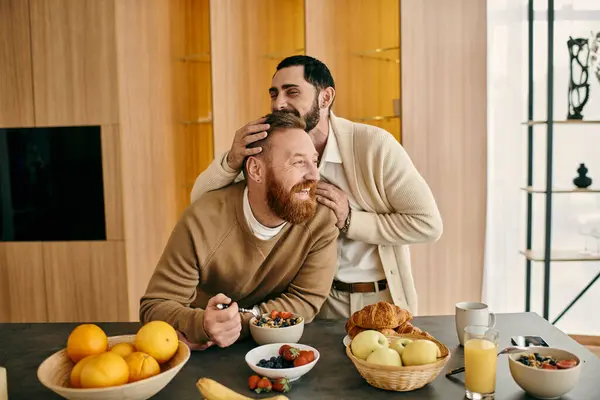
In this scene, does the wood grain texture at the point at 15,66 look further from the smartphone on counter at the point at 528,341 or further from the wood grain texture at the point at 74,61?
the smartphone on counter at the point at 528,341

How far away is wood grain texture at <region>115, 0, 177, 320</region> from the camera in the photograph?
153 inches

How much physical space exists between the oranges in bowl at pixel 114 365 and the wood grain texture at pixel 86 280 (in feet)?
8.21

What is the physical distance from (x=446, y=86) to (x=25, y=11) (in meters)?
2.72

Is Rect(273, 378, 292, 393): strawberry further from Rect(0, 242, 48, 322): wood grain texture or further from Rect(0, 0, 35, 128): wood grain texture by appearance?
Rect(0, 0, 35, 128): wood grain texture

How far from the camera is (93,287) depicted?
3.95 m

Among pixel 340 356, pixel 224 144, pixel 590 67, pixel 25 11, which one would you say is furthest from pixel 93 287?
pixel 590 67

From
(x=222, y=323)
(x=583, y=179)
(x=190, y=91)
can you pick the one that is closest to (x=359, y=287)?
(x=222, y=323)

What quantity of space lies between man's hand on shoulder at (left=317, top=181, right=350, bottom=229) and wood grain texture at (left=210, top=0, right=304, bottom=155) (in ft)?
5.07

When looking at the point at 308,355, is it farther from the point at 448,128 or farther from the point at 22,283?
the point at 22,283

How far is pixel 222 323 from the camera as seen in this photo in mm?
1615

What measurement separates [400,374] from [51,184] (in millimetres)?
3267

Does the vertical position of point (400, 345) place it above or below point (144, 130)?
below

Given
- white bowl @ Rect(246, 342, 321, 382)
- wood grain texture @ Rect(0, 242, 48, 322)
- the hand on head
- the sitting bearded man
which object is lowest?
wood grain texture @ Rect(0, 242, 48, 322)

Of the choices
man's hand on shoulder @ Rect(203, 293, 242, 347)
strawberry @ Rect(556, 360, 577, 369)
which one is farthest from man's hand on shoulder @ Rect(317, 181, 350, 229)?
strawberry @ Rect(556, 360, 577, 369)
